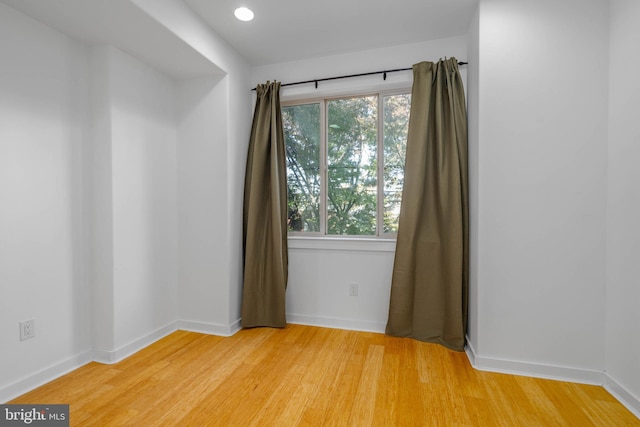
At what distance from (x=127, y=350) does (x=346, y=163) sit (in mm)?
2356

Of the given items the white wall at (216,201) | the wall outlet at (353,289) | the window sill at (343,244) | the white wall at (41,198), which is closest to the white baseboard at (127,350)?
the white wall at (41,198)

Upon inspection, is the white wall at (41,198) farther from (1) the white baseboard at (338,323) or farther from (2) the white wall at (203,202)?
(1) the white baseboard at (338,323)

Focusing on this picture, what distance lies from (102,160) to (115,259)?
28.5 inches

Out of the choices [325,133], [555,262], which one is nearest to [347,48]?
[325,133]

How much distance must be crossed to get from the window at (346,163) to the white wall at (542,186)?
84 centimetres

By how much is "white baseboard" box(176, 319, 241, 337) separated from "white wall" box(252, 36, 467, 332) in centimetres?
53

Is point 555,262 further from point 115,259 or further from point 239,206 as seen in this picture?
point 115,259

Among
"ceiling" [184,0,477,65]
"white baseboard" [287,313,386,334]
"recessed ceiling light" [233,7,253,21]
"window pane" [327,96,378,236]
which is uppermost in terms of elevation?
"ceiling" [184,0,477,65]

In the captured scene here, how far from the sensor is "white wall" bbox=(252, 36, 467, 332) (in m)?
2.59

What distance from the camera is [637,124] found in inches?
62.1

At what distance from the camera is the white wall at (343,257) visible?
102 inches

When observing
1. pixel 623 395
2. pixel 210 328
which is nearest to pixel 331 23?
pixel 210 328

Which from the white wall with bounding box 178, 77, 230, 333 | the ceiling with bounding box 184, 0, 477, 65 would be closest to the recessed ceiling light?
the ceiling with bounding box 184, 0, 477, 65

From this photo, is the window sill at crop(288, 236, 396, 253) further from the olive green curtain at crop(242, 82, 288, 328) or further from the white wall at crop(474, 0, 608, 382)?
the white wall at crop(474, 0, 608, 382)
